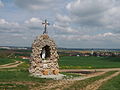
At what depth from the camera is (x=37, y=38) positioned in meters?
26.7

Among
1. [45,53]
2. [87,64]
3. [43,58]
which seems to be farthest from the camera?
[87,64]

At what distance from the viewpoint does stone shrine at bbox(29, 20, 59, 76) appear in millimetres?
26109

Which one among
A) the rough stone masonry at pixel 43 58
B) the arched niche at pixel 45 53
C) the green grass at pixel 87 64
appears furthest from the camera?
the green grass at pixel 87 64

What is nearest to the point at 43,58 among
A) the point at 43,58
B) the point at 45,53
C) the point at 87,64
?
the point at 43,58

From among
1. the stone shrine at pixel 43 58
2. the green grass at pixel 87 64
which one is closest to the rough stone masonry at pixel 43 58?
the stone shrine at pixel 43 58

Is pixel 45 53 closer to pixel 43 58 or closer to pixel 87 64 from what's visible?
pixel 43 58

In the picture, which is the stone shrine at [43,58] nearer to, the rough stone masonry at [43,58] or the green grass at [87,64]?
the rough stone masonry at [43,58]

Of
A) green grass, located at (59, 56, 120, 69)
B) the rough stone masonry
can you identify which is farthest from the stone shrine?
green grass, located at (59, 56, 120, 69)

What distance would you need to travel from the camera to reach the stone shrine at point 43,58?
85.7 ft

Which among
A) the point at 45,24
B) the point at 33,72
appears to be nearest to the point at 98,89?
the point at 33,72

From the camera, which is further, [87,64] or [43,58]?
[87,64]

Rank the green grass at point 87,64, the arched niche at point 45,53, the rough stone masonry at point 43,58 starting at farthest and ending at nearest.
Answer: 1. the green grass at point 87,64
2. the arched niche at point 45,53
3. the rough stone masonry at point 43,58

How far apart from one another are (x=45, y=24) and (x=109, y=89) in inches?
517

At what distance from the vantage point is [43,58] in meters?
27.4
